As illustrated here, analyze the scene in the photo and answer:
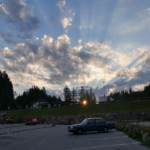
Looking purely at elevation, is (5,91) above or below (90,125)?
above

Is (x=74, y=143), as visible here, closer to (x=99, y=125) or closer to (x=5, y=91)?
(x=99, y=125)

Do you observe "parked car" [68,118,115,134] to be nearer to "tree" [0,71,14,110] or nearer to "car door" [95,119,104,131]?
"car door" [95,119,104,131]

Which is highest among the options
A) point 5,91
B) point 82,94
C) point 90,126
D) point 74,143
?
point 82,94

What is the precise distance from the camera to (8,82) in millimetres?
98375

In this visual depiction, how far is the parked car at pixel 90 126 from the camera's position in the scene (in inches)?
802

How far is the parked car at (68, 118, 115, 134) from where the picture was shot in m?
20.4

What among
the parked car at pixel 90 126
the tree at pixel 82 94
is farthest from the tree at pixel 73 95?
the parked car at pixel 90 126

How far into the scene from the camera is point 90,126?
21.0 meters

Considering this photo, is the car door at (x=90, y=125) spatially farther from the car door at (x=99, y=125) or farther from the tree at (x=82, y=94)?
the tree at (x=82, y=94)

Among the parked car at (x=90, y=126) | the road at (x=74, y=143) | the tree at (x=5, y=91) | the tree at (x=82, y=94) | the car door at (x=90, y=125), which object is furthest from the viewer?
the tree at (x=82, y=94)

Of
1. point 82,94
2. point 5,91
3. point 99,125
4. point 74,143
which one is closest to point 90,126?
point 99,125

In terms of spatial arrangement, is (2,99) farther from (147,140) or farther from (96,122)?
(147,140)

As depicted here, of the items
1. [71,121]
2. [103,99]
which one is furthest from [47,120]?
[103,99]

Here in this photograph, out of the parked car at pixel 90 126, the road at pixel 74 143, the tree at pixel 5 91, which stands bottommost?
the road at pixel 74 143
